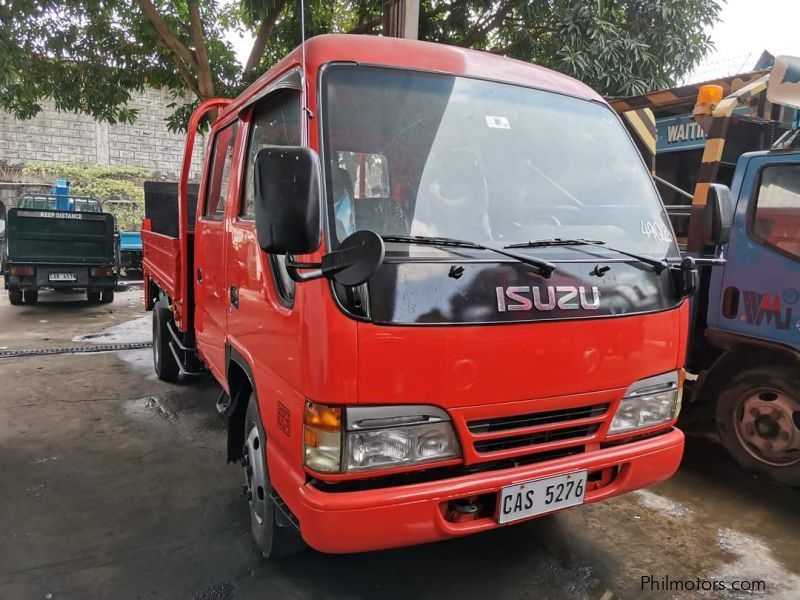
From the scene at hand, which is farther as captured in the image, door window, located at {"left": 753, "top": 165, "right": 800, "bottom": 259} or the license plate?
door window, located at {"left": 753, "top": 165, "right": 800, "bottom": 259}

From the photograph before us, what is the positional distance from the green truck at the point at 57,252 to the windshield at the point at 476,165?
31.1 ft

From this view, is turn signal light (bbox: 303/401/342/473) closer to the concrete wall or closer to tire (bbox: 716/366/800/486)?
tire (bbox: 716/366/800/486)

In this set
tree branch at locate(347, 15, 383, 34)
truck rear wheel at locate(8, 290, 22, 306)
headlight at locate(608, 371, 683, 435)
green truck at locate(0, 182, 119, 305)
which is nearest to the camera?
headlight at locate(608, 371, 683, 435)

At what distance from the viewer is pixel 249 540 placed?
2803 mm

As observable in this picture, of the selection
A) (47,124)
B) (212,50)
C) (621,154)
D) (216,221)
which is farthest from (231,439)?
(47,124)

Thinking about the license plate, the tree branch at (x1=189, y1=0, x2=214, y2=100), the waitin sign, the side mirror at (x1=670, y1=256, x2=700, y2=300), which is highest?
the tree branch at (x1=189, y1=0, x2=214, y2=100)

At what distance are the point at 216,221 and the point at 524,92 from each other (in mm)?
1777

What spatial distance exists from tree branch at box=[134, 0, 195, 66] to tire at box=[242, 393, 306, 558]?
19.3ft

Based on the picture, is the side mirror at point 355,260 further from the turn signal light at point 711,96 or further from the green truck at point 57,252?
the green truck at point 57,252

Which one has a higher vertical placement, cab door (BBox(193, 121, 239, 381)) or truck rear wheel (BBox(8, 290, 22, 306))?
cab door (BBox(193, 121, 239, 381))

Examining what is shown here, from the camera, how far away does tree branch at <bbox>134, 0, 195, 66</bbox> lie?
6.64 meters

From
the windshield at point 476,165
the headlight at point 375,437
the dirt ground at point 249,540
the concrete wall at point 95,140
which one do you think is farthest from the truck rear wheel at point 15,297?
the headlight at point 375,437

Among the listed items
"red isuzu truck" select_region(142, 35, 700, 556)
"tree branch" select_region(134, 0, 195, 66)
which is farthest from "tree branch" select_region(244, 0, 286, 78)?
"red isuzu truck" select_region(142, 35, 700, 556)

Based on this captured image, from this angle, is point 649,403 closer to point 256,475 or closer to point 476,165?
point 476,165
